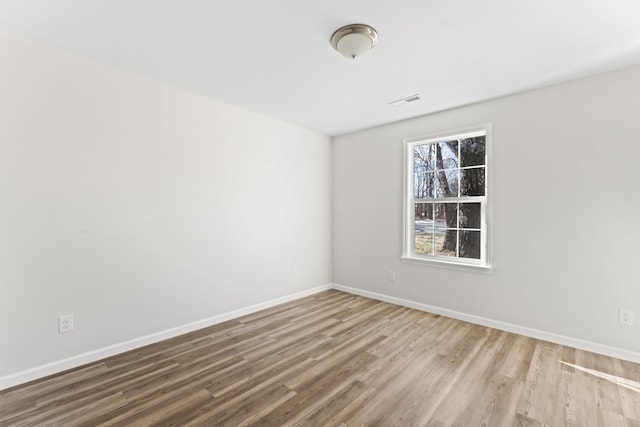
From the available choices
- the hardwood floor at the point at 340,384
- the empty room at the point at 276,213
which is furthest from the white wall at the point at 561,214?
the hardwood floor at the point at 340,384

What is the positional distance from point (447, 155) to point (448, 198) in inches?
21.9

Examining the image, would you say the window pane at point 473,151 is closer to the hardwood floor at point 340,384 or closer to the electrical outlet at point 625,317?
the electrical outlet at point 625,317

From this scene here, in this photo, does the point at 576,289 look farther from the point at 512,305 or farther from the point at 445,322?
the point at 445,322

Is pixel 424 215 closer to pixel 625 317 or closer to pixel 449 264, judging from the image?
pixel 449 264

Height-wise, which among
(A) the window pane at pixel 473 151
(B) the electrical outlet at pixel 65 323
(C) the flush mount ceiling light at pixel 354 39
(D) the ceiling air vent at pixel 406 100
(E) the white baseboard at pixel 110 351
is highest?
(D) the ceiling air vent at pixel 406 100

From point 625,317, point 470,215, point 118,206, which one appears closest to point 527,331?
point 625,317

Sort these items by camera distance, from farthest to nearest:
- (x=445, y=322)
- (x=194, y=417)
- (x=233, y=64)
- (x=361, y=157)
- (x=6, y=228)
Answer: (x=361, y=157) < (x=445, y=322) < (x=233, y=64) < (x=6, y=228) < (x=194, y=417)

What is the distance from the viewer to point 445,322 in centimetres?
323

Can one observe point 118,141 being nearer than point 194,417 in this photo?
No

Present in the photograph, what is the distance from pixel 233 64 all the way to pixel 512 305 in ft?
12.0

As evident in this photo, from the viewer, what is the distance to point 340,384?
81.0 inches

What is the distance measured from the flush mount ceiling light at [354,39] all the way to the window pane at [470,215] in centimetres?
223

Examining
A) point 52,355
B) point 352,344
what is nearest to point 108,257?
point 52,355

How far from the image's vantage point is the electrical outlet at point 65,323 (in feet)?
7.35
